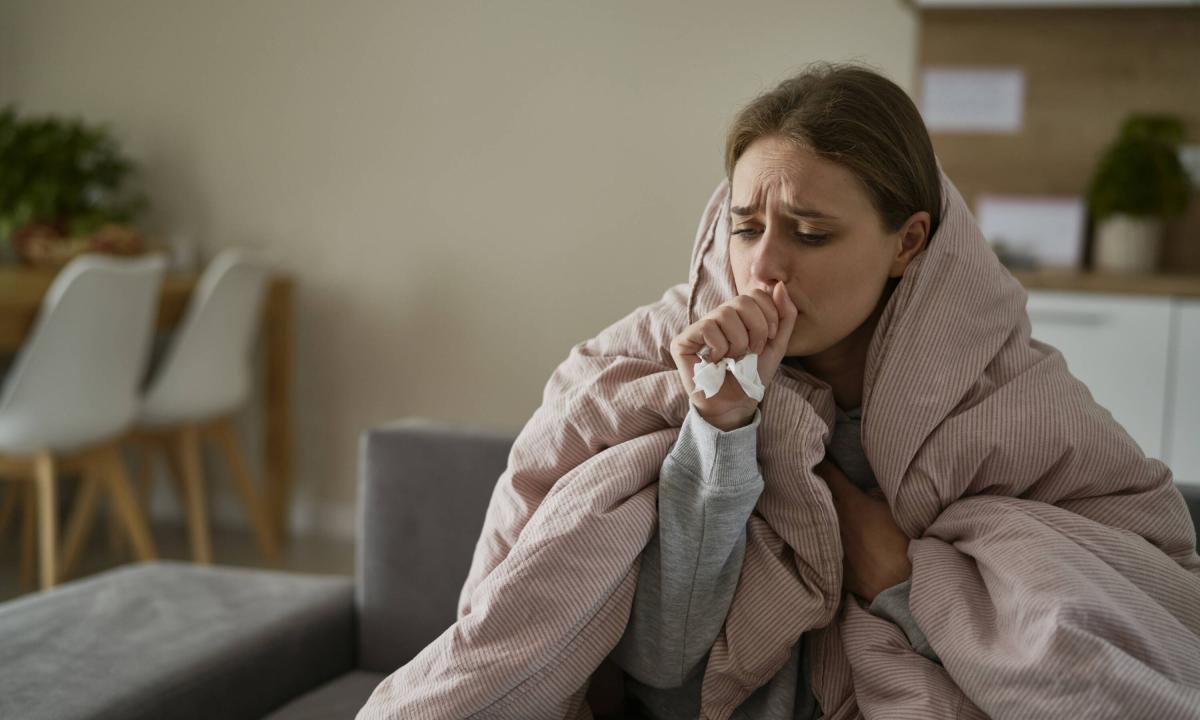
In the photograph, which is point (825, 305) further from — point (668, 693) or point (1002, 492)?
point (668, 693)

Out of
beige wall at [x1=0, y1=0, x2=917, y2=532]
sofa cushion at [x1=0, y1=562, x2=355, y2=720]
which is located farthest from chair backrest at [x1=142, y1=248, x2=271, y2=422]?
sofa cushion at [x1=0, y1=562, x2=355, y2=720]

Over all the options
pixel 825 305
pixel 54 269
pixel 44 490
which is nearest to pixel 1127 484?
pixel 825 305

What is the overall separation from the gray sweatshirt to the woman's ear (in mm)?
258

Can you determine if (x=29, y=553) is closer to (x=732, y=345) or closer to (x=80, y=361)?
(x=80, y=361)

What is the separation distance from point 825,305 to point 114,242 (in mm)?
3059

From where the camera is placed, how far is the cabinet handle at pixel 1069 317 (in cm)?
281

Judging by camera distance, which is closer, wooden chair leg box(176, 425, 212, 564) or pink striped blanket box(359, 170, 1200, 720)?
pink striped blanket box(359, 170, 1200, 720)

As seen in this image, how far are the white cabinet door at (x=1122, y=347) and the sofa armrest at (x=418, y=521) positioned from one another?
1.75 metres

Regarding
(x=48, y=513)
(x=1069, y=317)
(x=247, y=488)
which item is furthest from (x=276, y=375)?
(x=1069, y=317)

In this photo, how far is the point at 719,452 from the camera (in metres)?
1.10

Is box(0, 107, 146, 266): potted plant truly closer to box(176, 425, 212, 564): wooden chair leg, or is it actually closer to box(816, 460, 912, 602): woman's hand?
box(176, 425, 212, 564): wooden chair leg

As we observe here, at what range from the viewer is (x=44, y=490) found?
2908mm

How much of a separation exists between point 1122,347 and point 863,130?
1900mm

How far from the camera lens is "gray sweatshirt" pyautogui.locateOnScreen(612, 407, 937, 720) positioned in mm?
1119
